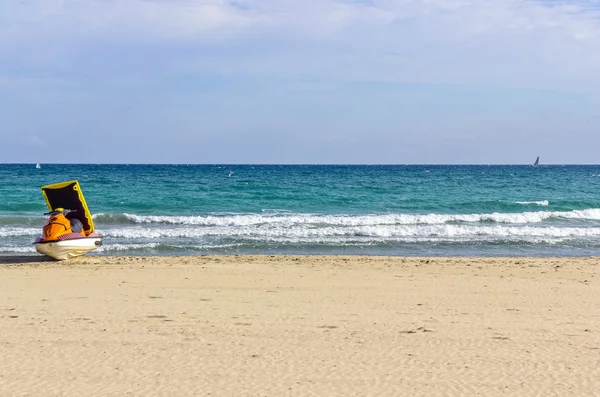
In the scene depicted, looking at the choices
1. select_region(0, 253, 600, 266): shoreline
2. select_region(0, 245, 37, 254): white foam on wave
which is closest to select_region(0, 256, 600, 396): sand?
select_region(0, 253, 600, 266): shoreline

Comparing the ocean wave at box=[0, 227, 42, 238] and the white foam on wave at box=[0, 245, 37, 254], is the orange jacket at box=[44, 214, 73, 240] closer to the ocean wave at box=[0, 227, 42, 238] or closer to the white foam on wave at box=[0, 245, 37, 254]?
the white foam on wave at box=[0, 245, 37, 254]

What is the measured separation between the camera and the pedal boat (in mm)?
13588

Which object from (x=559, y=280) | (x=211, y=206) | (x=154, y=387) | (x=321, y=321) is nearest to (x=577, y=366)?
(x=321, y=321)

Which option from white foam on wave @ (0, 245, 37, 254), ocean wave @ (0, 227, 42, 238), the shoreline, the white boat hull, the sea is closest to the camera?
the white boat hull

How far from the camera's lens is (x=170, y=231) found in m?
19.3

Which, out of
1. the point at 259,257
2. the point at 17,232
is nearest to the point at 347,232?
the point at 259,257

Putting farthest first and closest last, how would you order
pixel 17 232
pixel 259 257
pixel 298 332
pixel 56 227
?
pixel 17 232
pixel 259 257
pixel 56 227
pixel 298 332

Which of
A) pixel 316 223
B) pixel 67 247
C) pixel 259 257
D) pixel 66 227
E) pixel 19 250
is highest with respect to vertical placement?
pixel 66 227

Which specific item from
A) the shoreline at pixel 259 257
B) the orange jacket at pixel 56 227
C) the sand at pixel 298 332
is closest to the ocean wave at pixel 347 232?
the shoreline at pixel 259 257

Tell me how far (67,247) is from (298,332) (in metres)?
7.99

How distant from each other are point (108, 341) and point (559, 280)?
8.10 m

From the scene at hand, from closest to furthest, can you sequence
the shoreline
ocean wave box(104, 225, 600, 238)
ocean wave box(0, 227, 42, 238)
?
the shoreline
ocean wave box(0, 227, 42, 238)
ocean wave box(104, 225, 600, 238)

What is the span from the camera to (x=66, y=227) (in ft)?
44.9

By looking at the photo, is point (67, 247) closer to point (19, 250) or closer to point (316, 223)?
point (19, 250)
